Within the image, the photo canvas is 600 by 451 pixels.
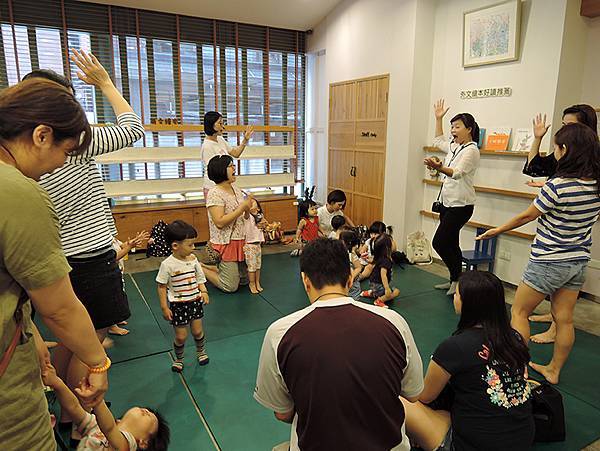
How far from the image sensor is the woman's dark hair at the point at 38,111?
36.7 inches

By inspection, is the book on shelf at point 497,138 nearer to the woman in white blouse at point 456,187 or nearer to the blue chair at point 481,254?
the woman in white blouse at point 456,187

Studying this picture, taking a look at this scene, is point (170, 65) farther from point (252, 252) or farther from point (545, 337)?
point (545, 337)

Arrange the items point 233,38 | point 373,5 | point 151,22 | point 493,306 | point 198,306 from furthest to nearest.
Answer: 1. point 233,38
2. point 151,22
3. point 373,5
4. point 198,306
5. point 493,306

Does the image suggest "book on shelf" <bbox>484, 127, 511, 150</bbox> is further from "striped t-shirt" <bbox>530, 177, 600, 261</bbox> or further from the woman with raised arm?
the woman with raised arm

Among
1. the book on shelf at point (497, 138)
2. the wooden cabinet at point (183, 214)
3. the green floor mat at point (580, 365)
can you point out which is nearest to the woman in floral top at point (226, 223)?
the wooden cabinet at point (183, 214)

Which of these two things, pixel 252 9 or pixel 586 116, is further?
pixel 252 9

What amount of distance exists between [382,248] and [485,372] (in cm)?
Result: 225

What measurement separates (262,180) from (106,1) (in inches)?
126

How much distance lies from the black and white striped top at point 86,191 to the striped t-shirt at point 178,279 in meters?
0.74

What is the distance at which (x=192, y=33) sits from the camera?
6.50 meters

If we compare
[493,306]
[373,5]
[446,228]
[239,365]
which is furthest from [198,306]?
[373,5]

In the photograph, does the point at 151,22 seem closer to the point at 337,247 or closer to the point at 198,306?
the point at 198,306

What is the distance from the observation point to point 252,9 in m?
6.33

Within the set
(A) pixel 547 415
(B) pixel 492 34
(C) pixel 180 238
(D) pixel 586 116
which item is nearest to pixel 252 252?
(C) pixel 180 238
